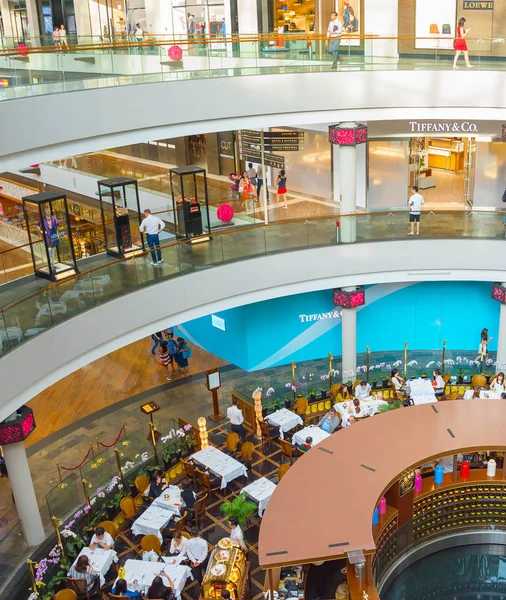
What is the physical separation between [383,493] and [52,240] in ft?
25.7

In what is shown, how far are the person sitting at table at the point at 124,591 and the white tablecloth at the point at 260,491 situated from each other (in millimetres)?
2953

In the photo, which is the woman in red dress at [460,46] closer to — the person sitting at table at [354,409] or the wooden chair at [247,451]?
the person sitting at table at [354,409]

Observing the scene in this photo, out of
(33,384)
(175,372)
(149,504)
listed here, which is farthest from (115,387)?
(33,384)

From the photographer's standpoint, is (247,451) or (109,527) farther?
(247,451)

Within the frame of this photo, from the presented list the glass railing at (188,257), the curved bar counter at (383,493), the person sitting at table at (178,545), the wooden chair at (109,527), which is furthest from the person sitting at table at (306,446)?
the glass railing at (188,257)

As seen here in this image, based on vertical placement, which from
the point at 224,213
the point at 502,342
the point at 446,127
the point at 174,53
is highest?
the point at 174,53

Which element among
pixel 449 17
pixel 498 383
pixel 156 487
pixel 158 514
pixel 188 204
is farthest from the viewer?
pixel 449 17

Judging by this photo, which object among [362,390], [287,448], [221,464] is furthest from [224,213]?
[221,464]

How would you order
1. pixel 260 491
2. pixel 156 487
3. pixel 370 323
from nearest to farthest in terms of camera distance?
pixel 260 491, pixel 156 487, pixel 370 323

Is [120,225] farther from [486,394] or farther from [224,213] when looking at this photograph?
[486,394]

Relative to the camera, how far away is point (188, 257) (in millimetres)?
16047

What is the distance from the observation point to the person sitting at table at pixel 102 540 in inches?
505

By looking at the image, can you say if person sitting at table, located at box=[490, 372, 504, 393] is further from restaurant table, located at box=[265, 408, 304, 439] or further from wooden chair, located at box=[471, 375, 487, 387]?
restaurant table, located at box=[265, 408, 304, 439]

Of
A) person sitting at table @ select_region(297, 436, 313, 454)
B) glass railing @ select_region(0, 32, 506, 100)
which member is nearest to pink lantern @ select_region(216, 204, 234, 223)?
glass railing @ select_region(0, 32, 506, 100)
